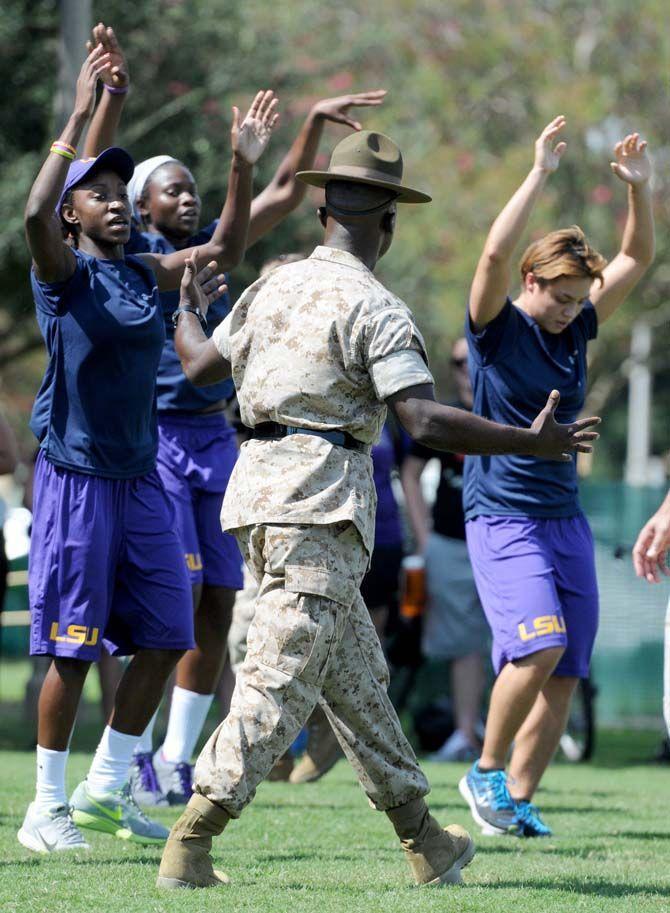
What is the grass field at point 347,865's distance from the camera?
470cm

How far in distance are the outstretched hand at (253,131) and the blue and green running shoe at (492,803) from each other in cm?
279

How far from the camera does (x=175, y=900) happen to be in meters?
4.65

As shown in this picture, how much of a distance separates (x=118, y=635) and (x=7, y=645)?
566 inches

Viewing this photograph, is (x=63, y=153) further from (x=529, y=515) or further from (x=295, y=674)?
(x=529, y=515)

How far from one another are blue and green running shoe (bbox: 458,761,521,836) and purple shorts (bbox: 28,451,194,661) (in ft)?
5.08

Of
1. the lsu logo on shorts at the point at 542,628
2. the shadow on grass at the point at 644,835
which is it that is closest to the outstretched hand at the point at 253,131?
the lsu logo on shorts at the point at 542,628

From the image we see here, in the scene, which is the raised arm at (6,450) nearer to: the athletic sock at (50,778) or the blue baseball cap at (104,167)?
the blue baseball cap at (104,167)

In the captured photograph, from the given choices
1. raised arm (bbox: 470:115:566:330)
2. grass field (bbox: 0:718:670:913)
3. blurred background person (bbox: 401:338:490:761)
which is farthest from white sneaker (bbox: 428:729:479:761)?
raised arm (bbox: 470:115:566:330)

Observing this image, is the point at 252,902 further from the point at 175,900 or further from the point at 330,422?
the point at 330,422

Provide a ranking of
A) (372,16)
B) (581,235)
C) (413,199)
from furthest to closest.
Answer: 1. (372,16)
2. (581,235)
3. (413,199)

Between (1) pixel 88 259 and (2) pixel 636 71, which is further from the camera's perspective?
(2) pixel 636 71

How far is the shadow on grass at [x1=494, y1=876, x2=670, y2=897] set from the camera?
16.6ft

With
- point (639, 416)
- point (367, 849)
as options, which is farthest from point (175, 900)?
point (639, 416)

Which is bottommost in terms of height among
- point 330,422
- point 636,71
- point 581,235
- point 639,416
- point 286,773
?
point 639,416
